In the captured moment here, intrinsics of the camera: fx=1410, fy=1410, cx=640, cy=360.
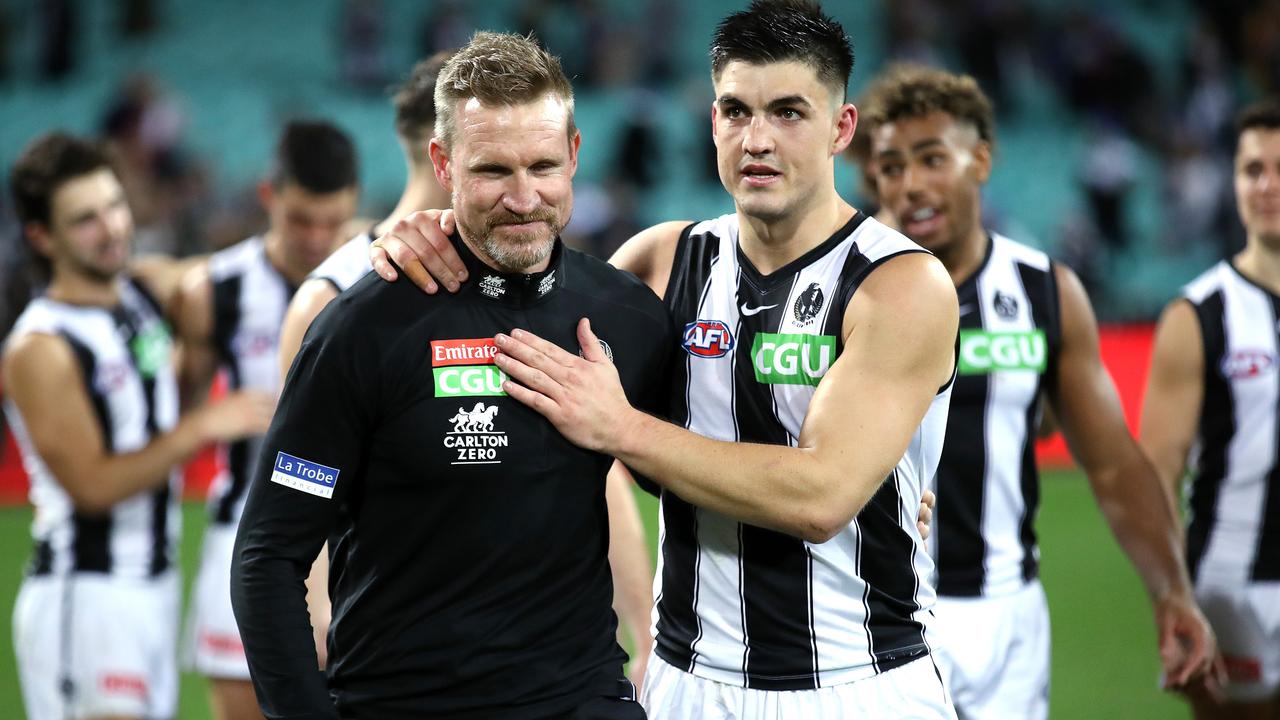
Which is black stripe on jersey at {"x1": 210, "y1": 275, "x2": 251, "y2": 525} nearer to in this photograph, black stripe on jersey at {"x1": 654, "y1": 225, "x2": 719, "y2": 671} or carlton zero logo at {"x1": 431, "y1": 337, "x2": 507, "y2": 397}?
black stripe on jersey at {"x1": 654, "y1": 225, "x2": 719, "y2": 671}

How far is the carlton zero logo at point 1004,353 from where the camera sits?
4.82 meters

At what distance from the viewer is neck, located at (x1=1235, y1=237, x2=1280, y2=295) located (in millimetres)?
5609

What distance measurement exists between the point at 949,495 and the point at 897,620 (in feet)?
4.25

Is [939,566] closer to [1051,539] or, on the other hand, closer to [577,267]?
[577,267]

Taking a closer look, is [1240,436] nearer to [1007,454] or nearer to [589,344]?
[1007,454]

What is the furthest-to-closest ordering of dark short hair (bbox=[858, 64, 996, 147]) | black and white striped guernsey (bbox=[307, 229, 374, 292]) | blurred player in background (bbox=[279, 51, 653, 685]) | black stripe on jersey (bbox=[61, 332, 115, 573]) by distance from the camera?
1. black stripe on jersey (bbox=[61, 332, 115, 573])
2. dark short hair (bbox=[858, 64, 996, 147])
3. black and white striped guernsey (bbox=[307, 229, 374, 292])
4. blurred player in background (bbox=[279, 51, 653, 685])

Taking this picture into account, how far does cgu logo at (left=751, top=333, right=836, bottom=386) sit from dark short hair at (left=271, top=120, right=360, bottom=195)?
9.10ft

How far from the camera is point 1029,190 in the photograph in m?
19.1

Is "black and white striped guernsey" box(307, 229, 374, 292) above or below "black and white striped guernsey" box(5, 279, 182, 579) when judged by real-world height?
above

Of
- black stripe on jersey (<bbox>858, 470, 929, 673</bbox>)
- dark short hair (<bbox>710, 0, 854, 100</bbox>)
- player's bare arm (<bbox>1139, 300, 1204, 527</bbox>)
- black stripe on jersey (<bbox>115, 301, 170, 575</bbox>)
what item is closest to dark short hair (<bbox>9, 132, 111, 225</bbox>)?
black stripe on jersey (<bbox>115, 301, 170, 575</bbox>)

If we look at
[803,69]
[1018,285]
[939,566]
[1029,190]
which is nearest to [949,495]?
[939,566]

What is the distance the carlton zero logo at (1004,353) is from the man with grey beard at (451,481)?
1.99 metres

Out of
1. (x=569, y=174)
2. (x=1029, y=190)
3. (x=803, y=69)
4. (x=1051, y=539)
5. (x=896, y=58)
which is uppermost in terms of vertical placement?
(x=896, y=58)

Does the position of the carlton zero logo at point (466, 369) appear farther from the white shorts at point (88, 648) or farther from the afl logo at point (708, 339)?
the white shorts at point (88, 648)
